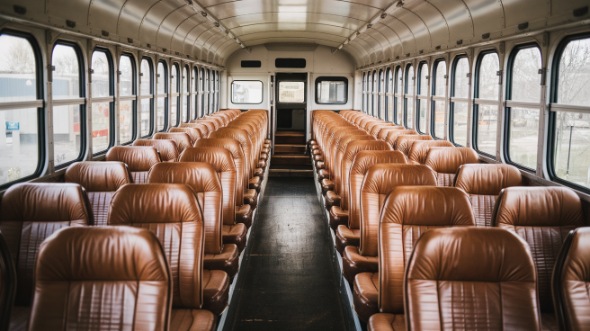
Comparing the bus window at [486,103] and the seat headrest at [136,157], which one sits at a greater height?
the bus window at [486,103]

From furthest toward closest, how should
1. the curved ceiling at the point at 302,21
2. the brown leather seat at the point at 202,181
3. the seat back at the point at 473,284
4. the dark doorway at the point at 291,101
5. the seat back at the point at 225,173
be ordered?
the dark doorway at the point at 291,101
the curved ceiling at the point at 302,21
the seat back at the point at 225,173
the brown leather seat at the point at 202,181
the seat back at the point at 473,284

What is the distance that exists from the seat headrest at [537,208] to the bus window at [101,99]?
4905mm

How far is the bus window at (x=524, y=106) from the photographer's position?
569cm

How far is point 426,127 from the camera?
991cm

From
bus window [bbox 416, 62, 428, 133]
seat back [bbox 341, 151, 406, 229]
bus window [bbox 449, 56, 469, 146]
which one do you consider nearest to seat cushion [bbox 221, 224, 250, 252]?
seat back [bbox 341, 151, 406, 229]

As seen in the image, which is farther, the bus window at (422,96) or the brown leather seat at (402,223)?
the bus window at (422,96)

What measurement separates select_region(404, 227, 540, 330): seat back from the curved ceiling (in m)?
2.82

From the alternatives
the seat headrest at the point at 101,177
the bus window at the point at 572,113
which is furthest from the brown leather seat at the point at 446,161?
the seat headrest at the point at 101,177

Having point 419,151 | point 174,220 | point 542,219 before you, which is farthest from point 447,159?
point 174,220

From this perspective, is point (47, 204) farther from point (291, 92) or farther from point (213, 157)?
point (291, 92)

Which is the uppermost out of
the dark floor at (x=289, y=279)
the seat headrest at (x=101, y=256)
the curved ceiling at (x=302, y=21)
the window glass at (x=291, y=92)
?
the curved ceiling at (x=302, y=21)

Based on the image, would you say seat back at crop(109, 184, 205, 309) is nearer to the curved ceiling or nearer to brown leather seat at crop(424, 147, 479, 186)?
the curved ceiling

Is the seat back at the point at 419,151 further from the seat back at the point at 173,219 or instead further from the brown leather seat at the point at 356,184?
the seat back at the point at 173,219

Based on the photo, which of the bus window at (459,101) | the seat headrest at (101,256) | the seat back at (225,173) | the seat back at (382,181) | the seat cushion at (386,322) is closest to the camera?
the seat headrest at (101,256)
